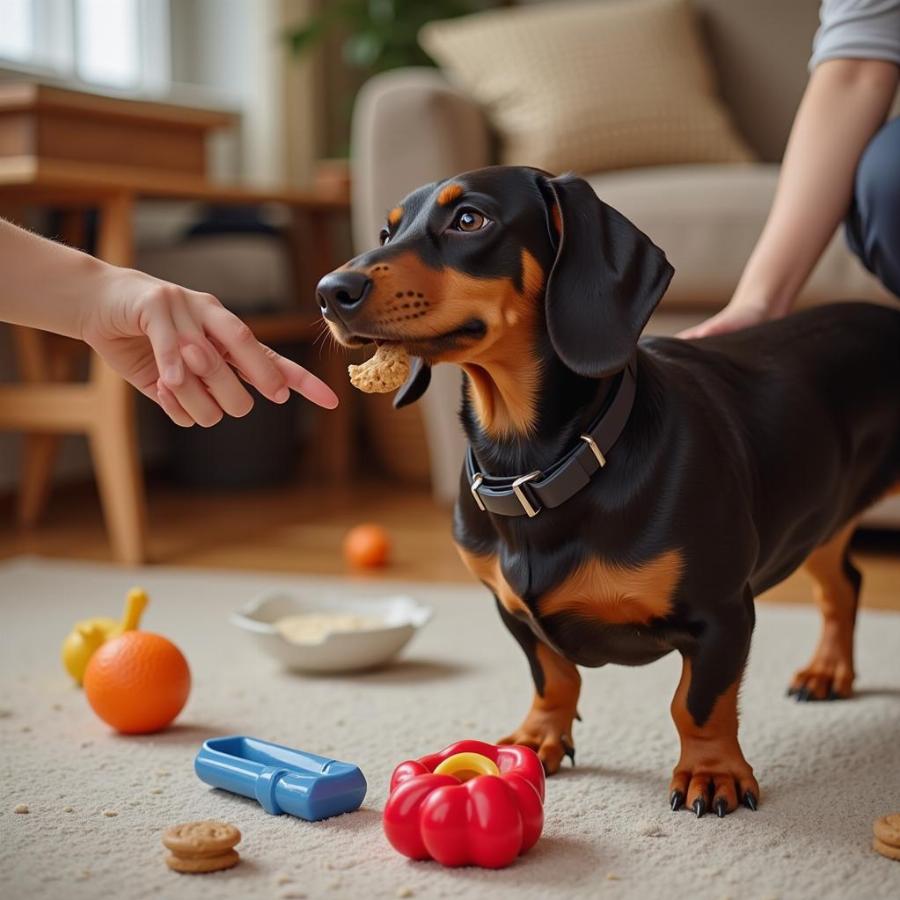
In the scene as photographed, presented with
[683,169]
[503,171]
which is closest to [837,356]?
[503,171]

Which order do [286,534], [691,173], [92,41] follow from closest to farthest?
1. [691,173]
2. [286,534]
3. [92,41]

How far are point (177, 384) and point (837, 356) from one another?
89 centimetres

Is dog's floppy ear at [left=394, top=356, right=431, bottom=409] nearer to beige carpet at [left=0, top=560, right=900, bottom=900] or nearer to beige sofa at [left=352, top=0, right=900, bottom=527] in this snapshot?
beige carpet at [left=0, top=560, right=900, bottom=900]

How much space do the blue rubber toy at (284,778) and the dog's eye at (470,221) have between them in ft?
1.79

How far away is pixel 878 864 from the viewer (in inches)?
45.9

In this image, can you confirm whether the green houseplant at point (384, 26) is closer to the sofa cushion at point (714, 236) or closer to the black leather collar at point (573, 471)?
the sofa cushion at point (714, 236)

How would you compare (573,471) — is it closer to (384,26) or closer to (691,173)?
(691,173)

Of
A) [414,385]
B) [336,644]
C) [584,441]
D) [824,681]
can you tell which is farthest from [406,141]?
[584,441]

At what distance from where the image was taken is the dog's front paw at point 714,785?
50.6 inches

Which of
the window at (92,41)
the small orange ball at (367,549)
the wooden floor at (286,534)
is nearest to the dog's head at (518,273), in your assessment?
the wooden floor at (286,534)

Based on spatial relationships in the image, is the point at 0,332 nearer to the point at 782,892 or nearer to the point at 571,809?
the point at 571,809

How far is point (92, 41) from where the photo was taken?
387cm

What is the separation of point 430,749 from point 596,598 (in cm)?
36

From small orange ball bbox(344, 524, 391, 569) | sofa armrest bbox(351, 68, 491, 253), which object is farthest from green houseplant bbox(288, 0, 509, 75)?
small orange ball bbox(344, 524, 391, 569)
